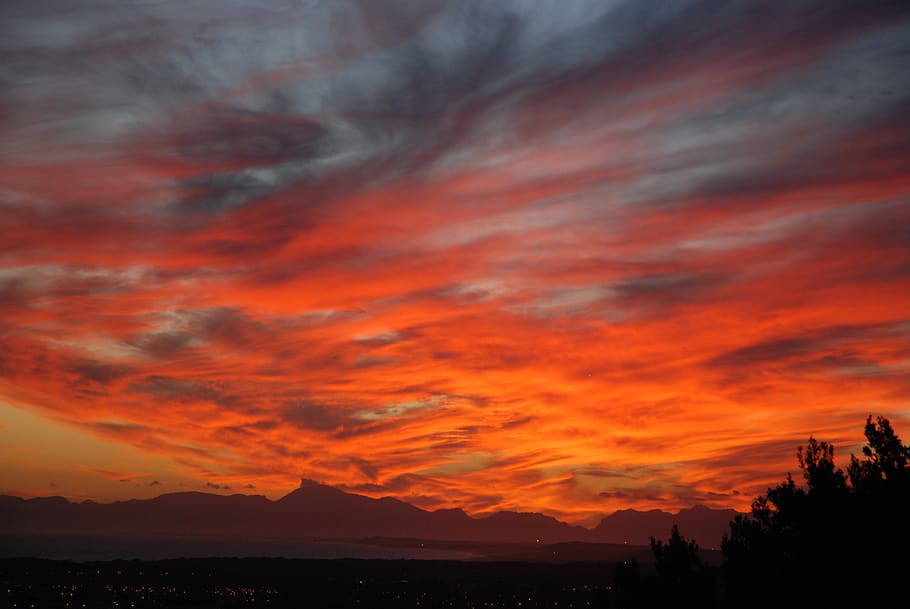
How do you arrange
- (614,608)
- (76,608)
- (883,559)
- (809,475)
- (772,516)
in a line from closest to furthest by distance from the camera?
(883,559)
(614,608)
(809,475)
(772,516)
(76,608)

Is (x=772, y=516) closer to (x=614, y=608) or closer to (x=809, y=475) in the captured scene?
(x=809, y=475)

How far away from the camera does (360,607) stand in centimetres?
19675

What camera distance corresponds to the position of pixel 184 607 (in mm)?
196500

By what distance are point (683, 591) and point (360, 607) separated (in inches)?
6981

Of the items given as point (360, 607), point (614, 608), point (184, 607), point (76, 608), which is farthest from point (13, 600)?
point (614, 608)

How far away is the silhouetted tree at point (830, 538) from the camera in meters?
34.1

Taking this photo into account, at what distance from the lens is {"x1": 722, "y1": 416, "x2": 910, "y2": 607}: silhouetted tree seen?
34062 millimetres

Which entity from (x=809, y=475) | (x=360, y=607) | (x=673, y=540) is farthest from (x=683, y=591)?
(x=360, y=607)

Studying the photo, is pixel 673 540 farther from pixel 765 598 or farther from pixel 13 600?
pixel 13 600

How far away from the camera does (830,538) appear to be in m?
36.6

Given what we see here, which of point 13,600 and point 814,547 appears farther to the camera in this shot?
point 13,600

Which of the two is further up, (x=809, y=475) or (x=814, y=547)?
(x=809, y=475)

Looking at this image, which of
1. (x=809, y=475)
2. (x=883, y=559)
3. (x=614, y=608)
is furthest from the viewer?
(x=809, y=475)

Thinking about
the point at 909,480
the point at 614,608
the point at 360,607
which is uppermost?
the point at 909,480
